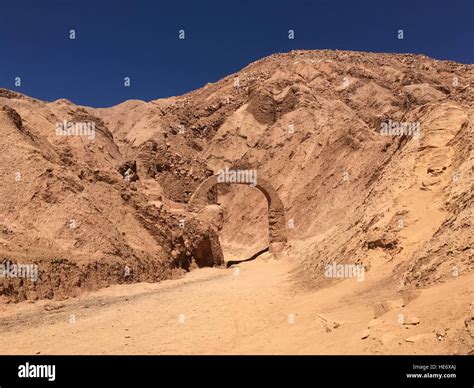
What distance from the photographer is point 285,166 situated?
115ft

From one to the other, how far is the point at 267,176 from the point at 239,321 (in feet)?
88.4

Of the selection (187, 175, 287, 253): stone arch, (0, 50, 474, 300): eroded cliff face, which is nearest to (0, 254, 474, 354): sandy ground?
(0, 50, 474, 300): eroded cliff face

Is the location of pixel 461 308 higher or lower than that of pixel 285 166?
lower

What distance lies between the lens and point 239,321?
29.0 ft

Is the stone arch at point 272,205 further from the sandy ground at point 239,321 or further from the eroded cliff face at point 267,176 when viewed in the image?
the sandy ground at point 239,321

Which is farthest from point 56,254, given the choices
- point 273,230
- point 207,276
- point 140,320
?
point 273,230

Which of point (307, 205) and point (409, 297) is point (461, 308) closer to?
point (409, 297)

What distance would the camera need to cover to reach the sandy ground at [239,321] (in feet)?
17.7

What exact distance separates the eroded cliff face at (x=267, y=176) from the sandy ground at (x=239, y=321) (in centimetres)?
80

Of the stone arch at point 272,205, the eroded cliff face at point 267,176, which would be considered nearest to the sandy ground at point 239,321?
the eroded cliff face at point 267,176

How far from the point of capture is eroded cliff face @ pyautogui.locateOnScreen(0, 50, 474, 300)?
10781mm

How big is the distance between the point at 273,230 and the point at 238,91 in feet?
82.8

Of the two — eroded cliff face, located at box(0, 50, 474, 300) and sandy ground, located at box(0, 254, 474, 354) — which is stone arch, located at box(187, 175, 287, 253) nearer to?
eroded cliff face, located at box(0, 50, 474, 300)

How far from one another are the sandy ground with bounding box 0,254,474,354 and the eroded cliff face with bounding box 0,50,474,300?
80 centimetres
